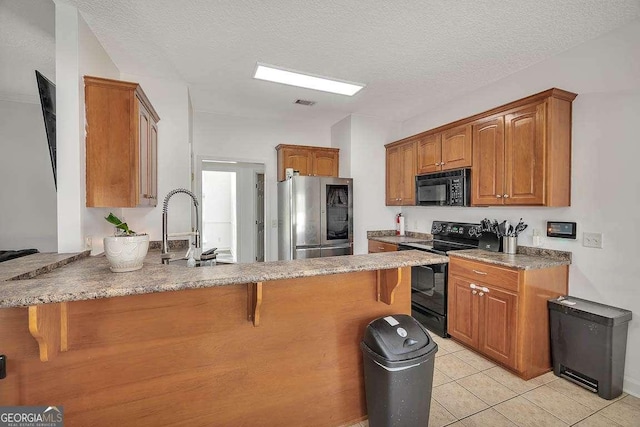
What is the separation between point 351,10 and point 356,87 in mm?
1304

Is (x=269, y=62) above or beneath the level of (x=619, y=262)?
above

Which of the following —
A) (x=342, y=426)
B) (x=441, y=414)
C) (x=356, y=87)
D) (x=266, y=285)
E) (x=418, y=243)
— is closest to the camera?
(x=266, y=285)

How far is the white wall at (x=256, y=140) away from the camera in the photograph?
166 inches

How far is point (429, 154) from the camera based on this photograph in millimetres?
3717

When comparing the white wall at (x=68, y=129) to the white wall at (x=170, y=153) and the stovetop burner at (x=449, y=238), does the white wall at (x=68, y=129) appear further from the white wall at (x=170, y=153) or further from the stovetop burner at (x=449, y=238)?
the stovetop burner at (x=449, y=238)

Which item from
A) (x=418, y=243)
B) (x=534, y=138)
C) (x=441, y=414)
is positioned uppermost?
(x=534, y=138)

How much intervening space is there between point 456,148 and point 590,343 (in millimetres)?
2101

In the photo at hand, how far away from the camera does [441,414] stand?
1.96 m

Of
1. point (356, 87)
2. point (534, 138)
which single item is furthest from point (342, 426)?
point (356, 87)

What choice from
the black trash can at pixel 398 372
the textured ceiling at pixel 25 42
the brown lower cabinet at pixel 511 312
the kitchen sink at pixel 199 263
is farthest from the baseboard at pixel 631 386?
the textured ceiling at pixel 25 42

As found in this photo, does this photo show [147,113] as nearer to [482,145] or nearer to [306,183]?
[306,183]

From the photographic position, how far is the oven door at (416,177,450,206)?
11.3 ft

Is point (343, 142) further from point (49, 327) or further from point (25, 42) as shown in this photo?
point (49, 327)

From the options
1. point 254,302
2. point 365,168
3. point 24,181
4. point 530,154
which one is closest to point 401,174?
point 365,168
